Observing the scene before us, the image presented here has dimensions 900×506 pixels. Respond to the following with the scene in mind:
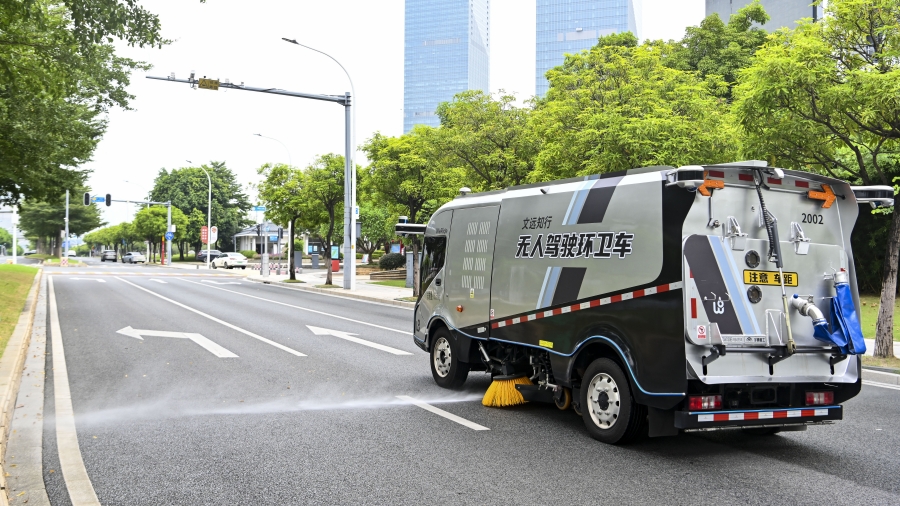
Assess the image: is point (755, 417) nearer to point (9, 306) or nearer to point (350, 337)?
point (350, 337)

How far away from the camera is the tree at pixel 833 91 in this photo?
37.2ft

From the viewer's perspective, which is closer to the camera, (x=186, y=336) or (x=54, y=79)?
(x=54, y=79)

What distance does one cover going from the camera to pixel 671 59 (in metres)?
34.8

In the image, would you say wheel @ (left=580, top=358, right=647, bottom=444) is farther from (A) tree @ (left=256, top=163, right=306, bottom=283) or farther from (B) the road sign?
(A) tree @ (left=256, top=163, right=306, bottom=283)

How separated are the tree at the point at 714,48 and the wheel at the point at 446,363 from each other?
30.0m

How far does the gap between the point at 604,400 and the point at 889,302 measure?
8.45 meters

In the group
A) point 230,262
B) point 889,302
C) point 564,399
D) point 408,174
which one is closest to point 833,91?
point 889,302

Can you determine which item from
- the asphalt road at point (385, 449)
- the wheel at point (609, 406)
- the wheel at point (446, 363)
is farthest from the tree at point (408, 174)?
the wheel at point (609, 406)

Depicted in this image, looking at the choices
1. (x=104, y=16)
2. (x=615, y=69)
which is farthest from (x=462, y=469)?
(x=615, y=69)

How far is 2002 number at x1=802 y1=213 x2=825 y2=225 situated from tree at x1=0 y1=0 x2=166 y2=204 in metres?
7.88

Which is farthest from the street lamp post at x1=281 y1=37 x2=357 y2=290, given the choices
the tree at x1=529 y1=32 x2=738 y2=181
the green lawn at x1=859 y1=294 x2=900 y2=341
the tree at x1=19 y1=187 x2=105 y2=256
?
the tree at x1=19 y1=187 x2=105 y2=256

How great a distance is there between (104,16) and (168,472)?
591cm

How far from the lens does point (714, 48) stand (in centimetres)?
3684

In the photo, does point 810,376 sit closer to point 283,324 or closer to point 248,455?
point 248,455
